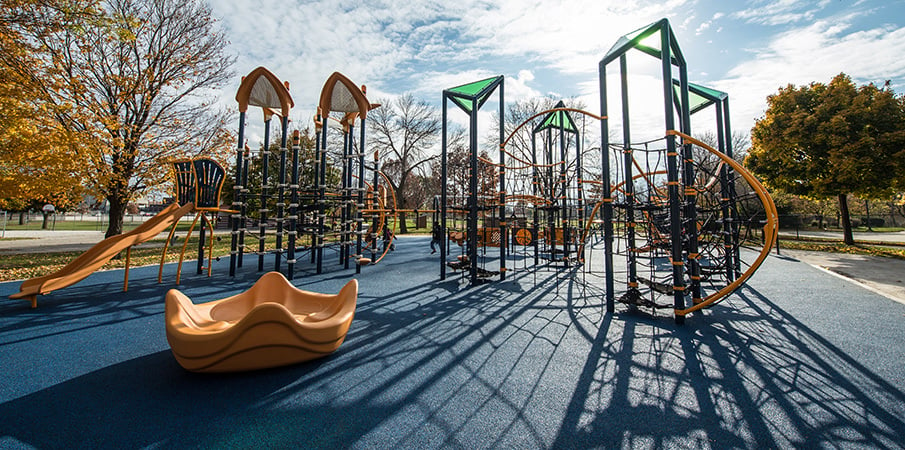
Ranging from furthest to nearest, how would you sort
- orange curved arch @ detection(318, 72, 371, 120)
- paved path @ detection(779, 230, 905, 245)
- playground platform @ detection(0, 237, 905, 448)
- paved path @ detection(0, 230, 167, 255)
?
paved path @ detection(779, 230, 905, 245) < paved path @ detection(0, 230, 167, 255) < orange curved arch @ detection(318, 72, 371, 120) < playground platform @ detection(0, 237, 905, 448)

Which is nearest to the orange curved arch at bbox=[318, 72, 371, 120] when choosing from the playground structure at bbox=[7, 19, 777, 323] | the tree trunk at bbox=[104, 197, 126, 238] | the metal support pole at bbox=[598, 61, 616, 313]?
the playground structure at bbox=[7, 19, 777, 323]

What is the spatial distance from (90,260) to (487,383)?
18.5ft

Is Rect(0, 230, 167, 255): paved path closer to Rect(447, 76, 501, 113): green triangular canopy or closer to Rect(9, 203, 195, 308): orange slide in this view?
Rect(9, 203, 195, 308): orange slide

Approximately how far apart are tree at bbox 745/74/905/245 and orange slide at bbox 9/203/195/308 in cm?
1718

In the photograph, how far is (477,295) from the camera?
5.21 m

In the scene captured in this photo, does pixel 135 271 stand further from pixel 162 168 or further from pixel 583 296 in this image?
pixel 583 296

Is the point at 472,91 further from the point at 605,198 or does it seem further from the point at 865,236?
the point at 865,236

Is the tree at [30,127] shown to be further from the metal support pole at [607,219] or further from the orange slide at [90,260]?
the metal support pole at [607,219]

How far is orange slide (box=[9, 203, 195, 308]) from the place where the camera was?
4.05m

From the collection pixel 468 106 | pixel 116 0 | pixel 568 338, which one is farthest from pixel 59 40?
pixel 568 338

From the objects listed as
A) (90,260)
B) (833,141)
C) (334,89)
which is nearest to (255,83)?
(334,89)

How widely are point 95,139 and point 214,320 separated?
339 inches

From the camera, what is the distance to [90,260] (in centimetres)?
453

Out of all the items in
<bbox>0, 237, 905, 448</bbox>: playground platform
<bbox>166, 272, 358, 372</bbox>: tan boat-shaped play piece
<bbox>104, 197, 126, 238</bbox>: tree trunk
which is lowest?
<bbox>0, 237, 905, 448</bbox>: playground platform
